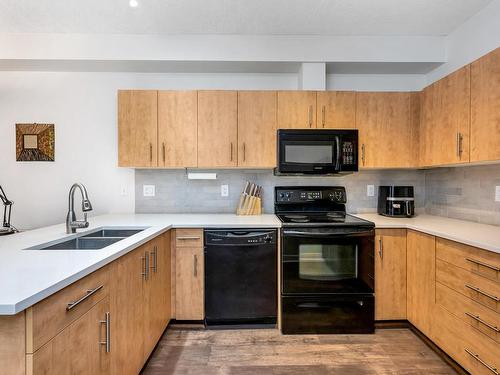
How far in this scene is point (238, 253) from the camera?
90.0 inches

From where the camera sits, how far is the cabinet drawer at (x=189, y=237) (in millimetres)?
2307

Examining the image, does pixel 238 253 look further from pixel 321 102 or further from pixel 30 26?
pixel 30 26

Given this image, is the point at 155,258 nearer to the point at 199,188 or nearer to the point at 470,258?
the point at 199,188

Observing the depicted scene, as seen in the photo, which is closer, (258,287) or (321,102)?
(258,287)

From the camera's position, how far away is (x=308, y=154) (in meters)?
2.52

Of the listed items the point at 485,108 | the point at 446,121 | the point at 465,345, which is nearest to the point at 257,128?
the point at 446,121

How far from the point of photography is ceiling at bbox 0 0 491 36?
2.13 meters

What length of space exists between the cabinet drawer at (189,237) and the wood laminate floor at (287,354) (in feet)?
2.34

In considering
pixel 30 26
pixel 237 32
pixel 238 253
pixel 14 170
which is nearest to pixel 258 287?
pixel 238 253

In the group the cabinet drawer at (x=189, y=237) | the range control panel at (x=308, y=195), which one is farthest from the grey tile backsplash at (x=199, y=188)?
the cabinet drawer at (x=189, y=237)

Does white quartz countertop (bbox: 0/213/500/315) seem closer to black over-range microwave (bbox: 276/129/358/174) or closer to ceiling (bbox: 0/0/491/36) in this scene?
black over-range microwave (bbox: 276/129/358/174)

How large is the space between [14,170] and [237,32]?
2582mm

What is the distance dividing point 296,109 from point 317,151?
43 centimetres

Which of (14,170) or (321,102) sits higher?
(321,102)
